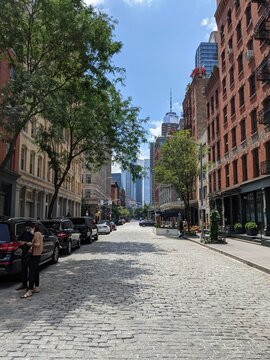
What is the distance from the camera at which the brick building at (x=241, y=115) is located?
29592 mm

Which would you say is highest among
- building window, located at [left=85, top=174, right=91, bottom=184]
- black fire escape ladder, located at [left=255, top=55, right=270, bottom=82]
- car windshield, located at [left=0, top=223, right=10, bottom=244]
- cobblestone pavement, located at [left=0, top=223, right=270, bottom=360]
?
black fire escape ladder, located at [left=255, top=55, right=270, bottom=82]

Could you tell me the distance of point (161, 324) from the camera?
6.75m

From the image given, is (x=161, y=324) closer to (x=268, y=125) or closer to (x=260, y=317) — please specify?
(x=260, y=317)

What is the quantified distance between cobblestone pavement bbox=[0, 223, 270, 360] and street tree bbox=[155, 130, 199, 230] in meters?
27.7

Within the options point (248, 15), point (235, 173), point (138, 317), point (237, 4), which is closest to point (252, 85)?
point (248, 15)

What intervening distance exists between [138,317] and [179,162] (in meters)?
33.5

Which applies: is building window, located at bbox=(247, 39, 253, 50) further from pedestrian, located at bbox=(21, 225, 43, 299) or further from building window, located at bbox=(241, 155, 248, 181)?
pedestrian, located at bbox=(21, 225, 43, 299)

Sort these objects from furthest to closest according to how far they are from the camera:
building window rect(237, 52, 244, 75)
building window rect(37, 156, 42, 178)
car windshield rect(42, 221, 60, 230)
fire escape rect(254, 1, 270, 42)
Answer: building window rect(37, 156, 42, 178)
building window rect(237, 52, 244, 75)
fire escape rect(254, 1, 270, 42)
car windshield rect(42, 221, 60, 230)

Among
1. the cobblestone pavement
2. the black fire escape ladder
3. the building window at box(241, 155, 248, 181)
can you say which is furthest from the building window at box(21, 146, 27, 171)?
the cobblestone pavement

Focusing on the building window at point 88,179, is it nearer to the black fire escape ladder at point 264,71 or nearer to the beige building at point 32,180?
the beige building at point 32,180

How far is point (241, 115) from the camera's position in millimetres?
35531

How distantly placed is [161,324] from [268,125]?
2432 cm

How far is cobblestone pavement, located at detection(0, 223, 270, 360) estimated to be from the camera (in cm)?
543

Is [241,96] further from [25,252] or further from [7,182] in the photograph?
[25,252]
